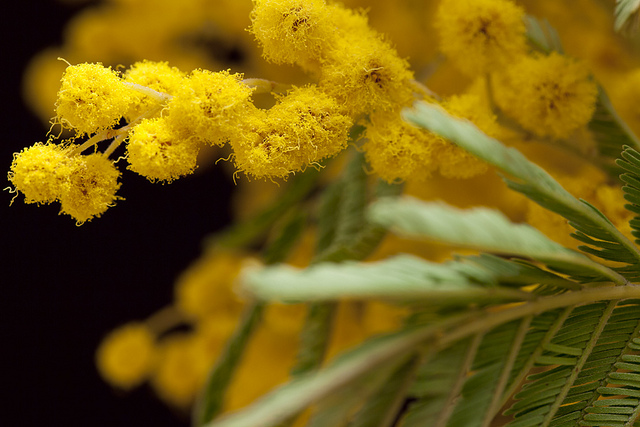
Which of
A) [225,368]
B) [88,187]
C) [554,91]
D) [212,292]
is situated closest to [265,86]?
[88,187]

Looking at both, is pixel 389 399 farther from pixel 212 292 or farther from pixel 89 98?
pixel 212 292

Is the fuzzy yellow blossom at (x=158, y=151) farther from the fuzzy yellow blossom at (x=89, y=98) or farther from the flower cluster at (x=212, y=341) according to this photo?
the flower cluster at (x=212, y=341)

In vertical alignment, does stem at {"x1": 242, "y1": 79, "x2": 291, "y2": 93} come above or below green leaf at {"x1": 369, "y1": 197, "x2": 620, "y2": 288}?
above

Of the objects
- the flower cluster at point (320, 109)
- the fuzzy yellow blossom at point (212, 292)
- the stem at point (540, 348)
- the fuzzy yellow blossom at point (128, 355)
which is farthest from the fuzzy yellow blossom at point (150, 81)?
the fuzzy yellow blossom at point (128, 355)

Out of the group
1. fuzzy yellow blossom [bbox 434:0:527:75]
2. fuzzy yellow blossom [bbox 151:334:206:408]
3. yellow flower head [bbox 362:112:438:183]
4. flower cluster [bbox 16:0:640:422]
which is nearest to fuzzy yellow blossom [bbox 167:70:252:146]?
flower cluster [bbox 16:0:640:422]

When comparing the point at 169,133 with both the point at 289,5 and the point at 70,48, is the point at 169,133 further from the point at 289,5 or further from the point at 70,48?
the point at 70,48

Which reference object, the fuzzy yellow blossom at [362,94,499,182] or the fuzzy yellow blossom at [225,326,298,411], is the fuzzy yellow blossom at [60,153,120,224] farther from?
the fuzzy yellow blossom at [225,326,298,411]
